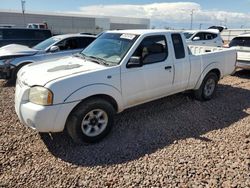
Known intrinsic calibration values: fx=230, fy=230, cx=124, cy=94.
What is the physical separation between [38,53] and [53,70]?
440 cm

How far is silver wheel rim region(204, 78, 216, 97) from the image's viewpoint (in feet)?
19.2

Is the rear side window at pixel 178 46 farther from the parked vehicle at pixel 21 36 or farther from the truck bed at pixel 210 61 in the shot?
the parked vehicle at pixel 21 36

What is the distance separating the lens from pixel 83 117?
3635mm

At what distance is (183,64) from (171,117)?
118 cm

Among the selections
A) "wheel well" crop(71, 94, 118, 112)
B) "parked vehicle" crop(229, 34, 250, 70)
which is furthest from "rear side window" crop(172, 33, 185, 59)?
"parked vehicle" crop(229, 34, 250, 70)

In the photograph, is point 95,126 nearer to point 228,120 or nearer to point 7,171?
point 7,171

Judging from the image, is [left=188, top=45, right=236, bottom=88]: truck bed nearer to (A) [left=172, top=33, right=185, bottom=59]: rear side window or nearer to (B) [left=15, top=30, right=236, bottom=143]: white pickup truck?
(B) [left=15, top=30, right=236, bottom=143]: white pickup truck

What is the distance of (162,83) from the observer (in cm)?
469

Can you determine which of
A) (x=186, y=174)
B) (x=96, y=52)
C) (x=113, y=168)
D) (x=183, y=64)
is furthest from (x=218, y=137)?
(x=96, y=52)

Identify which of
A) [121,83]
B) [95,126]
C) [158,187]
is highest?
[121,83]

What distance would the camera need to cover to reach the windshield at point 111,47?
4.17m

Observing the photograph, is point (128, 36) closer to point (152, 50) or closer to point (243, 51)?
point (152, 50)

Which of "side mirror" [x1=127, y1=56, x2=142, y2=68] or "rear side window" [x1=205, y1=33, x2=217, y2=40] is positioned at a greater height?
"rear side window" [x1=205, y1=33, x2=217, y2=40]

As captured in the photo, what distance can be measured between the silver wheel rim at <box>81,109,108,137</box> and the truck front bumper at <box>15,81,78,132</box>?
0.37 m
